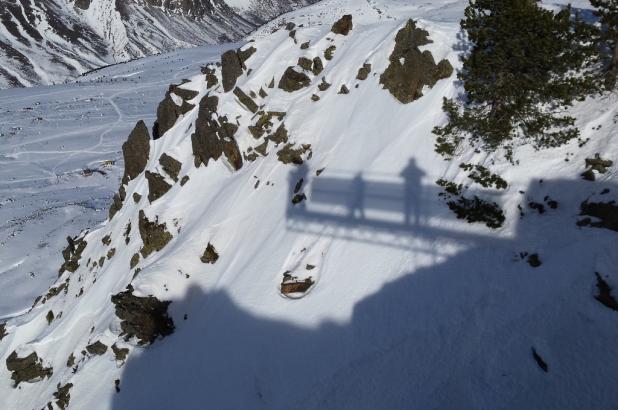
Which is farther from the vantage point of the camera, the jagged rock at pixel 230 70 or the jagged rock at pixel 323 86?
the jagged rock at pixel 230 70

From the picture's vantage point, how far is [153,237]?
67.6 feet

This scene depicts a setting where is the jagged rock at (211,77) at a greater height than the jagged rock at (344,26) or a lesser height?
lesser

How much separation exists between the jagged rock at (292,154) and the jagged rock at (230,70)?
7.93m

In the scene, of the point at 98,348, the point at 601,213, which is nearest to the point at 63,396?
the point at 98,348

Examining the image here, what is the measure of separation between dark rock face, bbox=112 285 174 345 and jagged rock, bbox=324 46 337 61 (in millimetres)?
14250

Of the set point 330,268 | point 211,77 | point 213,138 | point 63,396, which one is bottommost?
point 63,396

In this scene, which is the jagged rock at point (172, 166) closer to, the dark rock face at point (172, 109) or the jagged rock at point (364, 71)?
the dark rock face at point (172, 109)

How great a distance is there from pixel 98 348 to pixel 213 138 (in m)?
10.9

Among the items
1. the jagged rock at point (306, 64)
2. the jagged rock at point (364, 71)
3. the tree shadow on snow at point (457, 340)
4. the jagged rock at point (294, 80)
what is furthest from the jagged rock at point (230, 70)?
the tree shadow on snow at point (457, 340)

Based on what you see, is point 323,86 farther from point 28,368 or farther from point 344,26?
point 28,368

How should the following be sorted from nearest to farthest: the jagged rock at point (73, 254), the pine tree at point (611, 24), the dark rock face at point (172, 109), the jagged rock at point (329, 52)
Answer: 1. the pine tree at point (611, 24)
2. the jagged rock at point (329, 52)
3. the dark rock face at point (172, 109)
4. the jagged rock at point (73, 254)

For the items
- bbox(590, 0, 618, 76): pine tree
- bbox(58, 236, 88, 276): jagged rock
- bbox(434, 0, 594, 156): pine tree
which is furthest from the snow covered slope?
bbox(58, 236, 88, 276): jagged rock

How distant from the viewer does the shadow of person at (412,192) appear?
11.7 metres

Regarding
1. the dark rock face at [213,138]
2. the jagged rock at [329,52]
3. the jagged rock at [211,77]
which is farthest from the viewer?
the jagged rock at [211,77]
